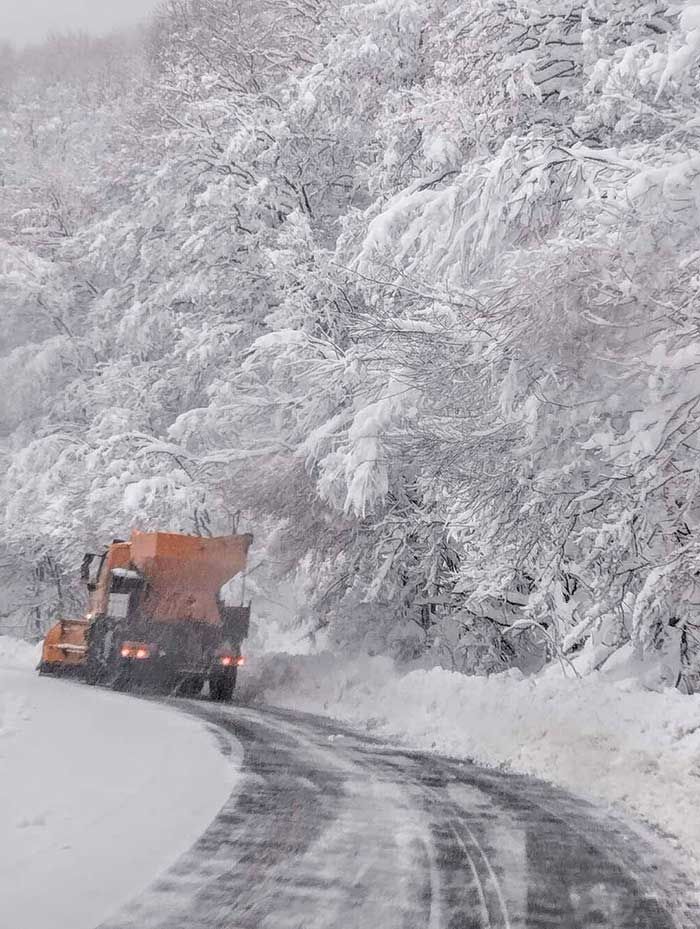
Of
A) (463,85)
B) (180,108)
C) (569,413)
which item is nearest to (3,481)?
(180,108)

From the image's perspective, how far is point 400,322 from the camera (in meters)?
11.8

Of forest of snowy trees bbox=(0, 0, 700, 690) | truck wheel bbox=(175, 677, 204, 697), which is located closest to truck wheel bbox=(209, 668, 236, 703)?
truck wheel bbox=(175, 677, 204, 697)

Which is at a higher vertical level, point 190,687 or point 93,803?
point 190,687

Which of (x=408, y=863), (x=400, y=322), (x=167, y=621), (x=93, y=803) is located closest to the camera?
(x=408, y=863)

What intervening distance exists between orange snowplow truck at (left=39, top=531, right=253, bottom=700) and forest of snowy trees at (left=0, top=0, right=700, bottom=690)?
1.15 m

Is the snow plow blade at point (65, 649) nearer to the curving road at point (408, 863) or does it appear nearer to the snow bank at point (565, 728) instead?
the snow bank at point (565, 728)

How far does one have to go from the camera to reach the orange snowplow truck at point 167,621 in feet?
61.2

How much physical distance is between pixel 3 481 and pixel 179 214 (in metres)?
10.2

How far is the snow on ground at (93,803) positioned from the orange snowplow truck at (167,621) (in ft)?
15.4

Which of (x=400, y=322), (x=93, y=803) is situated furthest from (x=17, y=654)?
(x=93, y=803)

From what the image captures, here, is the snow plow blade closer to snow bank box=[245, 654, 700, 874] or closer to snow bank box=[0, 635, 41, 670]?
snow bank box=[0, 635, 41, 670]

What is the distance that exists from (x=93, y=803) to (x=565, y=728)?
536 centimetres

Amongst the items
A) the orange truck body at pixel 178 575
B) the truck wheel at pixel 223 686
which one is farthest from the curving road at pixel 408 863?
the orange truck body at pixel 178 575

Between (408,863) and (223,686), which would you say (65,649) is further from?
Result: (408,863)
